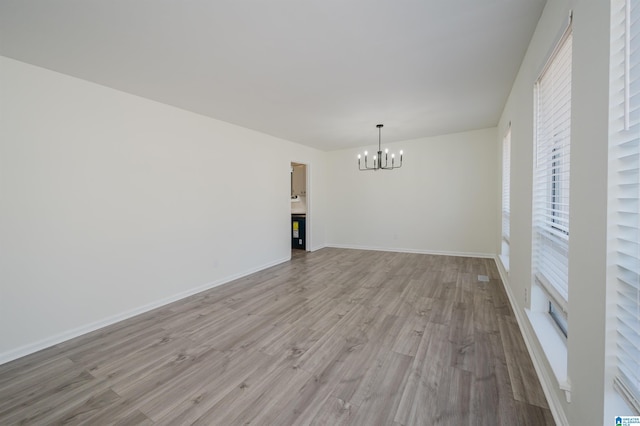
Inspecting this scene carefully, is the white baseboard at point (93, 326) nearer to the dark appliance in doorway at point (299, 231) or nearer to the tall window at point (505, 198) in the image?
the dark appliance in doorway at point (299, 231)

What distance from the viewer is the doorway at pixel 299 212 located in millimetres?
6430

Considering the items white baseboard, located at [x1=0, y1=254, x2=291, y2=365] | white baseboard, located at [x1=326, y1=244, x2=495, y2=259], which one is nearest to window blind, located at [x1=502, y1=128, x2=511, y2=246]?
white baseboard, located at [x1=326, y1=244, x2=495, y2=259]

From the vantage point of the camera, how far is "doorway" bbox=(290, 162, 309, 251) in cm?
643

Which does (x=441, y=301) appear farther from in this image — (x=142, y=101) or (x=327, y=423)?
(x=142, y=101)

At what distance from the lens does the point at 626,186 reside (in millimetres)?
877

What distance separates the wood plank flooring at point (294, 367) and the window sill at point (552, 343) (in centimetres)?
29

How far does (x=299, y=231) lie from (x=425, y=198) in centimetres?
320

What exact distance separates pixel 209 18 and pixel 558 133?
251 centimetres

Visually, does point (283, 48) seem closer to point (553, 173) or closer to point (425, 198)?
point (553, 173)

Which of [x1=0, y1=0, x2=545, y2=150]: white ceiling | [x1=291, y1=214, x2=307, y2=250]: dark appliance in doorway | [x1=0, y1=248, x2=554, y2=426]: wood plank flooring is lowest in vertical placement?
[x1=0, y1=248, x2=554, y2=426]: wood plank flooring

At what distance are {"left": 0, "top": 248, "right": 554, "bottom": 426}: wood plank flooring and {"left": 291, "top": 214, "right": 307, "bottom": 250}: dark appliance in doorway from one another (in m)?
3.24

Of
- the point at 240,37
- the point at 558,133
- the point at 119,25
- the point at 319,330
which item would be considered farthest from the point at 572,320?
the point at 119,25

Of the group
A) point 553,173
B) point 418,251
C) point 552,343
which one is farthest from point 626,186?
point 418,251

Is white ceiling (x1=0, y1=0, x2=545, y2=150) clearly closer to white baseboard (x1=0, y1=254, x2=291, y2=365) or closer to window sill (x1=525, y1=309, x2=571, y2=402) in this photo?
window sill (x1=525, y1=309, x2=571, y2=402)
